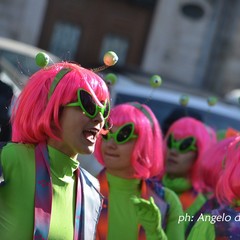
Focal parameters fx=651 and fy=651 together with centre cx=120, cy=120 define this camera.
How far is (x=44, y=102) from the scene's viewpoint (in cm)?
236

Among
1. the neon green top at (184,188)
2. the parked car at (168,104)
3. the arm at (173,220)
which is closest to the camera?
the arm at (173,220)

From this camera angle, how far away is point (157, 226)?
2.52 m

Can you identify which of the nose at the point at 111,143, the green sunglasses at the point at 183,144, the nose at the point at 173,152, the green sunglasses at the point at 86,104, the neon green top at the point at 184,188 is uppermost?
the green sunglasses at the point at 86,104

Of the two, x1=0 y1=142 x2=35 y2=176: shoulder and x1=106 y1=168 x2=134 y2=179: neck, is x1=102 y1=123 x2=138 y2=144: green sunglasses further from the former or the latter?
x1=0 y1=142 x2=35 y2=176: shoulder

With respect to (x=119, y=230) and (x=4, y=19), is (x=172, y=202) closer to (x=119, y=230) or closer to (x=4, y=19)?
(x=119, y=230)

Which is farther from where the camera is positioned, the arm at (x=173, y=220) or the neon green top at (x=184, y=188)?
the neon green top at (x=184, y=188)

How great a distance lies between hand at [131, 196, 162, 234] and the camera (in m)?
2.43

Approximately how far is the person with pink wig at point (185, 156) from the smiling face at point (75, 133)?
1535mm

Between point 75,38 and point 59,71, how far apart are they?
35.2 feet

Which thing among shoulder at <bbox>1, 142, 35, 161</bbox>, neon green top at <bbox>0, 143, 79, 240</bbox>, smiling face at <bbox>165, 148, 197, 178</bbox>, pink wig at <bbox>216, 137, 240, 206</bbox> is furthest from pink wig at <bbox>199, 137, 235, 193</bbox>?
shoulder at <bbox>1, 142, 35, 161</bbox>

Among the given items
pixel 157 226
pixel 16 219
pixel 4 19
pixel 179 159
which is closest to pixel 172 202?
pixel 157 226

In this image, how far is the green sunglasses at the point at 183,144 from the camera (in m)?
4.00

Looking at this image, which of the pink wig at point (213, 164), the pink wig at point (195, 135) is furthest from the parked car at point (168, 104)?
the pink wig at point (213, 164)

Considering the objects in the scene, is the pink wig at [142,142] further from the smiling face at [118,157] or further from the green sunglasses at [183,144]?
the green sunglasses at [183,144]
